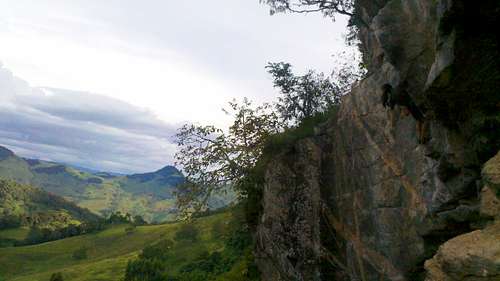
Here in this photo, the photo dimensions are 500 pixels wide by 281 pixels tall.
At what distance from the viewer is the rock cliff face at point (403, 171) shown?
556 inches

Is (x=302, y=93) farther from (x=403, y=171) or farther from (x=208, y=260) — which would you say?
(x=208, y=260)

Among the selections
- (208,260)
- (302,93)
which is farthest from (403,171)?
(208,260)

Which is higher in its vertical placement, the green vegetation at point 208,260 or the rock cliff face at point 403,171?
the rock cliff face at point 403,171

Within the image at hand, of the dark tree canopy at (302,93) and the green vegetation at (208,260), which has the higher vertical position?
the dark tree canopy at (302,93)

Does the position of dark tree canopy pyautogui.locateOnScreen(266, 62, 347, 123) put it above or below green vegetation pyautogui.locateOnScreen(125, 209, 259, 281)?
above

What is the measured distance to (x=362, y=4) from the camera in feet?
107

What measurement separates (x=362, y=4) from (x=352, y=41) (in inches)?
765

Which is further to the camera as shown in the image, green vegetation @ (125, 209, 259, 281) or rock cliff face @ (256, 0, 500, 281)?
green vegetation @ (125, 209, 259, 281)

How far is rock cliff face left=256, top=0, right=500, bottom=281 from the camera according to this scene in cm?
1412

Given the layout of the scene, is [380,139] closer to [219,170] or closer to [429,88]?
[429,88]

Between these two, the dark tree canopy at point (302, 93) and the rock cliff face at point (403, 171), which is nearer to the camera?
the rock cliff face at point (403, 171)

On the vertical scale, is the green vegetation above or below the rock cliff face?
below

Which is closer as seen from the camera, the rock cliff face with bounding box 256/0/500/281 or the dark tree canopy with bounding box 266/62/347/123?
the rock cliff face with bounding box 256/0/500/281

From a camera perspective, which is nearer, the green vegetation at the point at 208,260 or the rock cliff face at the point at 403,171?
the rock cliff face at the point at 403,171
